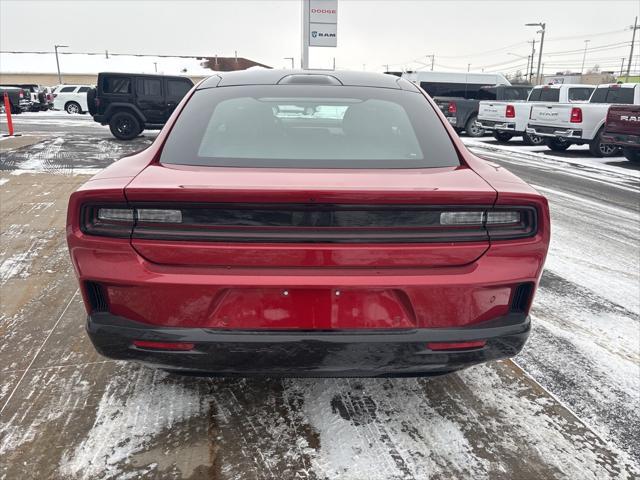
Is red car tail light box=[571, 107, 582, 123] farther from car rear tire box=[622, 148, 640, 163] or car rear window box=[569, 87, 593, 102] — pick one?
car rear window box=[569, 87, 593, 102]

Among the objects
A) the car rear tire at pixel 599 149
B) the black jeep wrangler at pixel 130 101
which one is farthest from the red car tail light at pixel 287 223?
the black jeep wrangler at pixel 130 101

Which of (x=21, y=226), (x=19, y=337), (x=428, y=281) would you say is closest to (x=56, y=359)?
(x=19, y=337)

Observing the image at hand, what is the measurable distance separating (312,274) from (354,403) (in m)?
0.95

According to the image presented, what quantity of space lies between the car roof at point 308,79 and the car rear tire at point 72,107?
3087 centimetres

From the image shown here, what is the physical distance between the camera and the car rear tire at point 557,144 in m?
13.8

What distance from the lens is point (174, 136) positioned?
233cm

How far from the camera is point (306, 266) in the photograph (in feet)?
5.83

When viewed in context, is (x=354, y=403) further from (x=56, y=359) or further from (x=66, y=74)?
(x=66, y=74)

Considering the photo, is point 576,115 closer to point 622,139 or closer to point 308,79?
point 622,139

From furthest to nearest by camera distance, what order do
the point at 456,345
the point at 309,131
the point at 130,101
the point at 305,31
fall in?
1. the point at 305,31
2. the point at 130,101
3. the point at 309,131
4. the point at 456,345

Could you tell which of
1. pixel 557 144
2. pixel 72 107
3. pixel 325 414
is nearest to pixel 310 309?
pixel 325 414

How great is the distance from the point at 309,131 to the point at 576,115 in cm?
1179

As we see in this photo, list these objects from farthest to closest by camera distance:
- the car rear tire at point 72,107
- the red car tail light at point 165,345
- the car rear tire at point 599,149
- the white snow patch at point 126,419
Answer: the car rear tire at point 72,107, the car rear tire at point 599,149, the white snow patch at point 126,419, the red car tail light at point 165,345

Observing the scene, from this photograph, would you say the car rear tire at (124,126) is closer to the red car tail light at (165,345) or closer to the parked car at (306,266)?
the parked car at (306,266)
